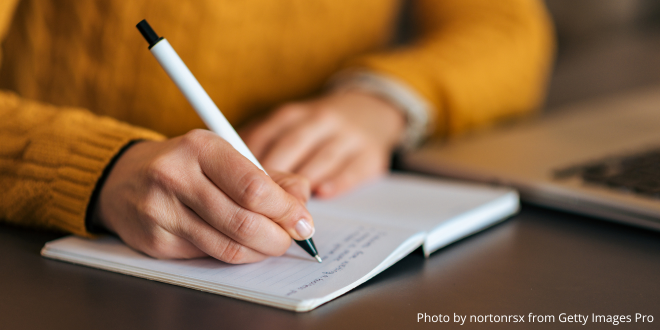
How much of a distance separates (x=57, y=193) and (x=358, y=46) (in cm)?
56

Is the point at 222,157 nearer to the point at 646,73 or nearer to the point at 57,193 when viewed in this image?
the point at 57,193

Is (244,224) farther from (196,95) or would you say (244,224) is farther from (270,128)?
(270,128)

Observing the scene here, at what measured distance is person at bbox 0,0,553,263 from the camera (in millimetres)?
327

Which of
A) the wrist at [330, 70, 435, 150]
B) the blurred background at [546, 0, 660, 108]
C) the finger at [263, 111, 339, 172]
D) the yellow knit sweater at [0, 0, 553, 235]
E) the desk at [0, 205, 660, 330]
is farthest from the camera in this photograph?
the blurred background at [546, 0, 660, 108]

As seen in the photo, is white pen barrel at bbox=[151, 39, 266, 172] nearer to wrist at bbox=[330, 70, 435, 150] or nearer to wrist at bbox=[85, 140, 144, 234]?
wrist at bbox=[85, 140, 144, 234]

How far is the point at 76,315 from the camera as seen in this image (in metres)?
0.29

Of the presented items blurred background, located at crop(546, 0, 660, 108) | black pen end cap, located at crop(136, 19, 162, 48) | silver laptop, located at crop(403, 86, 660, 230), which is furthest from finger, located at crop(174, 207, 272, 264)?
blurred background, located at crop(546, 0, 660, 108)

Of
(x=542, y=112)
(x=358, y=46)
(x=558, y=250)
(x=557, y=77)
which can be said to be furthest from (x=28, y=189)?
(x=557, y=77)

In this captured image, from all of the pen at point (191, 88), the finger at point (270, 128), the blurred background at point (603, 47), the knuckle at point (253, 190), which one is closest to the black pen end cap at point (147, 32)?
the pen at point (191, 88)

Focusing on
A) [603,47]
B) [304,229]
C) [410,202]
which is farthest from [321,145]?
[603,47]

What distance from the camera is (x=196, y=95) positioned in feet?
1.14

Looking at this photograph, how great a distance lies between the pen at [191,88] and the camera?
1.08ft

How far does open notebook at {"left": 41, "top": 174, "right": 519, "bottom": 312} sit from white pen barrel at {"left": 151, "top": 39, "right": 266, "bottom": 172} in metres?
0.07

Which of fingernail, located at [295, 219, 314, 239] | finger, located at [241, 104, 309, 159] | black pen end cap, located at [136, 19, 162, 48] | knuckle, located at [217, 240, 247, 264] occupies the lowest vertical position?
fingernail, located at [295, 219, 314, 239]
